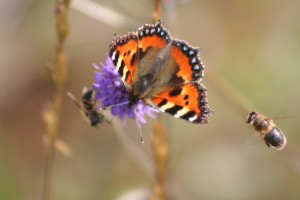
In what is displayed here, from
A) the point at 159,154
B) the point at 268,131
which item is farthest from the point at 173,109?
the point at 159,154

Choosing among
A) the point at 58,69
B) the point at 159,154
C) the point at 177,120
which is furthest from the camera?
the point at 177,120

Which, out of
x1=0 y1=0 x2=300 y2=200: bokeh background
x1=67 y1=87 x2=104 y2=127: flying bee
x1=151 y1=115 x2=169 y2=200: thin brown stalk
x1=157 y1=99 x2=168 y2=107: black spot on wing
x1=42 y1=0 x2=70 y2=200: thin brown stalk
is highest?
x1=0 y1=0 x2=300 y2=200: bokeh background

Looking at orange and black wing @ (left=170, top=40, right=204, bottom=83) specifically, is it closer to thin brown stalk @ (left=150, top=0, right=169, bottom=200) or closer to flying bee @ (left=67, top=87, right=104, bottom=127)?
thin brown stalk @ (left=150, top=0, right=169, bottom=200)

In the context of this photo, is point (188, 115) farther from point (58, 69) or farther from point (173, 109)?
point (58, 69)

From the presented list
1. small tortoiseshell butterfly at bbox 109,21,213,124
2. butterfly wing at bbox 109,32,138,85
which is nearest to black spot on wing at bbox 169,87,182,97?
small tortoiseshell butterfly at bbox 109,21,213,124

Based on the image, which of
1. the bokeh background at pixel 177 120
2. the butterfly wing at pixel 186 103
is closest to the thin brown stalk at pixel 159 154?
the butterfly wing at pixel 186 103

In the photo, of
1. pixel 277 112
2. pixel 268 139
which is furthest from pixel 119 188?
pixel 268 139
